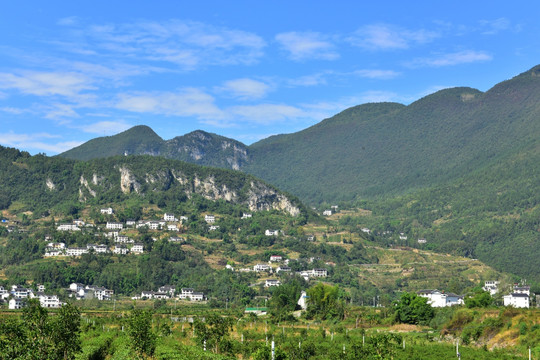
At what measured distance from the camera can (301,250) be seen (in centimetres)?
16950

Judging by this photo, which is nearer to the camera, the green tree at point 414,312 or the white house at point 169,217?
the green tree at point 414,312

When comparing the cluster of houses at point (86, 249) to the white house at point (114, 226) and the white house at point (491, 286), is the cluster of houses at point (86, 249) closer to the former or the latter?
the white house at point (114, 226)

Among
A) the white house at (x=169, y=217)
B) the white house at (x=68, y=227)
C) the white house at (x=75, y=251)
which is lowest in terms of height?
the white house at (x=75, y=251)

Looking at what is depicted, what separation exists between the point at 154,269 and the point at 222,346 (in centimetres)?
8292

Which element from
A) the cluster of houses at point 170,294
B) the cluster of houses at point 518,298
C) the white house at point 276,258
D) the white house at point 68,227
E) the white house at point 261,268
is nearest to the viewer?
the cluster of houses at point 518,298

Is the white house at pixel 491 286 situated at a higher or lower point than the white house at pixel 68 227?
lower

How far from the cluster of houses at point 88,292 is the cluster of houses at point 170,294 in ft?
16.1

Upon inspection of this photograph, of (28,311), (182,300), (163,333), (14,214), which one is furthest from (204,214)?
(28,311)

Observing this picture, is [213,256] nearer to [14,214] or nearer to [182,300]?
[182,300]

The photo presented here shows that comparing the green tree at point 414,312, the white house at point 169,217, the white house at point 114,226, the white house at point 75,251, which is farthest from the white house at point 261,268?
the green tree at point 414,312

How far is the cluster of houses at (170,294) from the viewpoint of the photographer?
125000 millimetres

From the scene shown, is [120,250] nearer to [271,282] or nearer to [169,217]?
[271,282]

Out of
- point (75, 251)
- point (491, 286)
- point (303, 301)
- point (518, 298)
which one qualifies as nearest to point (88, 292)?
point (75, 251)

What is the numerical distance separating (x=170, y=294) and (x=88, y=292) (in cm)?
1487
